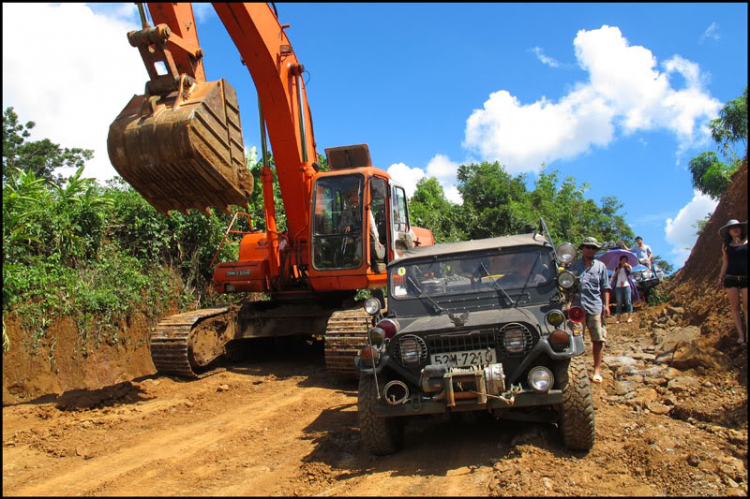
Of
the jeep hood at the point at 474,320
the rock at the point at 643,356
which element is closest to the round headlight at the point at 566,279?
the jeep hood at the point at 474,320

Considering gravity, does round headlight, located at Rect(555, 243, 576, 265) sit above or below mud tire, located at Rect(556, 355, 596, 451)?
above

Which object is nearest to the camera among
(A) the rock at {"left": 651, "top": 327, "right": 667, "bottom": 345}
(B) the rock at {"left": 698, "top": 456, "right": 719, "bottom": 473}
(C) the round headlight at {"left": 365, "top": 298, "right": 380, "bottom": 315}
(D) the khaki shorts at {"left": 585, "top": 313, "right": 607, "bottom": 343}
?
(B) the rock at {"left": 698, "top": 456, "right": 719, "bottom": 473}

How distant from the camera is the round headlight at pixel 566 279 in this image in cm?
523

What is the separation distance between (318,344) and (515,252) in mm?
6378

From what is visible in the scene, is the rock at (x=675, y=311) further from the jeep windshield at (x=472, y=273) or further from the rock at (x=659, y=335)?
the jeep windshield at (x=472, y=273)

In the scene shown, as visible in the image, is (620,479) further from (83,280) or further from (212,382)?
(83,280)

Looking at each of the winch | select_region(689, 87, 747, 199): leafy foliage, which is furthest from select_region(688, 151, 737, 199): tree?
the winch

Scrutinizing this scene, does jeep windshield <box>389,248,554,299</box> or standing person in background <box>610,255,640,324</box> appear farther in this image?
standing person in background <box>610,255,640,324</box>

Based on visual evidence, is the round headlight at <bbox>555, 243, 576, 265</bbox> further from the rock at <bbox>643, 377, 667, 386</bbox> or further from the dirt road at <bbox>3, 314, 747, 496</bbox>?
the rock at <bbox>643, 377, 667, 386</bbox>

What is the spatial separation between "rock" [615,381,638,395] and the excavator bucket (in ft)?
15.6

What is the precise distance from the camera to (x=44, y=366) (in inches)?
326

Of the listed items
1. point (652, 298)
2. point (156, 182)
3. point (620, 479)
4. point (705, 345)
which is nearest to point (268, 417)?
point (156, 182)

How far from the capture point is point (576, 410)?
14.7 feet

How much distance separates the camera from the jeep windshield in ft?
18.5
